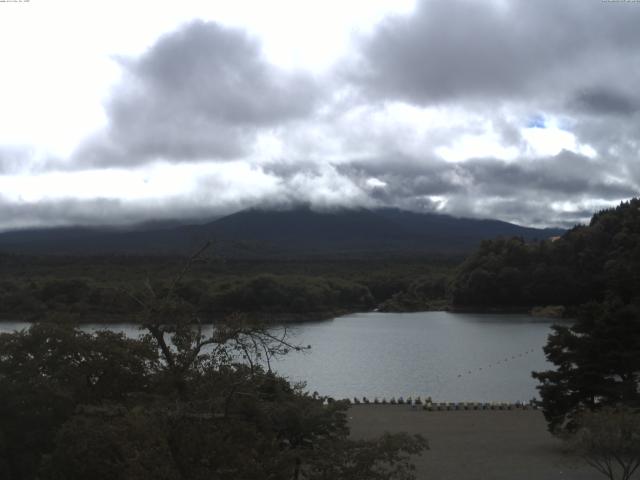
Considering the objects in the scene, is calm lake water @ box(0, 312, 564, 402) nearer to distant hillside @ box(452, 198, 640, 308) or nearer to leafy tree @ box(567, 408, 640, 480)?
leafy tree @ box(567, 408, 640, 480)

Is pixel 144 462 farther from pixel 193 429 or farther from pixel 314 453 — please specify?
pixel 314 453

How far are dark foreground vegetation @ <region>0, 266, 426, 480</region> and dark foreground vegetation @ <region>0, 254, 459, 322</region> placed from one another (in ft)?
102

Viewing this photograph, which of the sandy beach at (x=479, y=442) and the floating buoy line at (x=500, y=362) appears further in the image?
the floating buoy line at (x=500, y=362)

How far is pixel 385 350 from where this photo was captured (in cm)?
4494

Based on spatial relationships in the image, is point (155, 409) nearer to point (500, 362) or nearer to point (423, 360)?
point (423, 360)

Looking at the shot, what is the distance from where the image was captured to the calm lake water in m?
31.9

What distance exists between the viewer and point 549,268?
77.2m

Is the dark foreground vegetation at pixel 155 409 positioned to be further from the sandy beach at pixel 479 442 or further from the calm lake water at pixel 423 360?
the calm lake water at pixel 423 360

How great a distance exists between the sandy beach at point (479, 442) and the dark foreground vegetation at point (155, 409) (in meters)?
6.37

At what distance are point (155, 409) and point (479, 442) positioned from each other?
1466cm

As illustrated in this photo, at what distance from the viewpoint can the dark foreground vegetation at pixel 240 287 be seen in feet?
195

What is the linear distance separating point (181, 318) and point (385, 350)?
125 ft

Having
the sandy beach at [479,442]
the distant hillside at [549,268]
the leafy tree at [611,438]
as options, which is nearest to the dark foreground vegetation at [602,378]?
the leafy tree at [611,438]

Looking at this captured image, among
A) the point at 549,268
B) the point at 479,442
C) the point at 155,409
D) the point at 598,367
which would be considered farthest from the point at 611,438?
the point at 549,268
